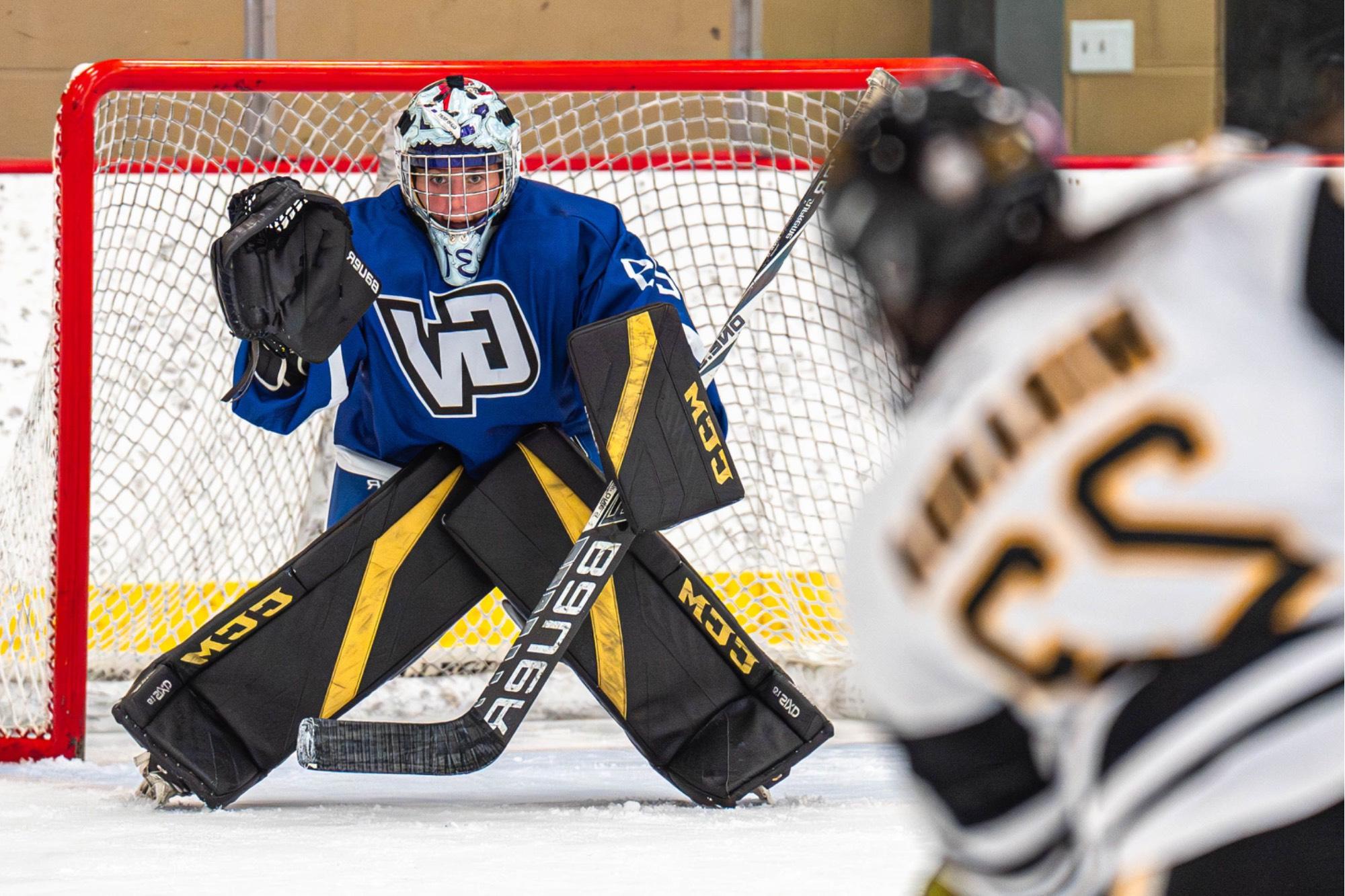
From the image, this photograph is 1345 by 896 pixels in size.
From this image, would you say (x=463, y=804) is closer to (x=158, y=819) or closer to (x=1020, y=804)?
(x=158, y=819)

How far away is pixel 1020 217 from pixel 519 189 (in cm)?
147

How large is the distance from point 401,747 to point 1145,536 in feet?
4.95

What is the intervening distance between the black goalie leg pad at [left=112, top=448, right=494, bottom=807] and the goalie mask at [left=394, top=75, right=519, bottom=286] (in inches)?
11.8

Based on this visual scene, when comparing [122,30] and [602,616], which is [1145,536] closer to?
[602,616]

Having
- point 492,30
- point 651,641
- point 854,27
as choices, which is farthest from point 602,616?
point 854,27

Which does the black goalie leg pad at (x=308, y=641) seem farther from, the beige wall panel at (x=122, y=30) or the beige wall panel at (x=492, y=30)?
the beige wall panel at (x=122, y=30)

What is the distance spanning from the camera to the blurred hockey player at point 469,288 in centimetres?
195

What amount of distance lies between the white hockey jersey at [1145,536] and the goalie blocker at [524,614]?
1377 mm

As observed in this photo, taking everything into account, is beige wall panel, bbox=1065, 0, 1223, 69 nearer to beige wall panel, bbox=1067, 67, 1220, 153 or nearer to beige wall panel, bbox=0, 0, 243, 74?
beige wall panel, bbox=1067, 67, 1220, 153

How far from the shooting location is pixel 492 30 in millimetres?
4410

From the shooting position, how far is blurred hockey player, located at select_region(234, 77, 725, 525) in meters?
1.95

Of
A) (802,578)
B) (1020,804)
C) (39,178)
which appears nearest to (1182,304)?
(1020,804)

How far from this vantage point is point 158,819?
74.1 inches

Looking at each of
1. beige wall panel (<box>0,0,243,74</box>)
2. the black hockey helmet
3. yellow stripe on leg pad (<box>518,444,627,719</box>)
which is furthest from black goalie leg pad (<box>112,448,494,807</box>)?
beige wall panel (<box>0,0,243,74</box>)
